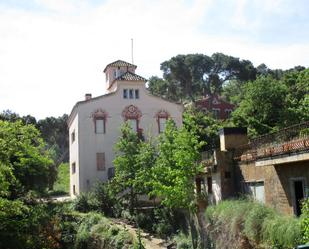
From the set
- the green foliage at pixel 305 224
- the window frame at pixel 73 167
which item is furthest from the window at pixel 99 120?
the green foliage at pixel 305 224

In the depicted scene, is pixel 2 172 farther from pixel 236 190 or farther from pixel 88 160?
pixel 88 160

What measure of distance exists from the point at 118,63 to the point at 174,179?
876 inches

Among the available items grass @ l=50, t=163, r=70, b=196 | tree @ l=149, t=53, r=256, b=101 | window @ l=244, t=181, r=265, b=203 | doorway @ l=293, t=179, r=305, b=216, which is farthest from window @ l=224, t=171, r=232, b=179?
tree @ l=149, t=53, r=256, b=101

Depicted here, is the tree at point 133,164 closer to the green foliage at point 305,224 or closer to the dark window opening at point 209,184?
the dark window opening at point 209,184

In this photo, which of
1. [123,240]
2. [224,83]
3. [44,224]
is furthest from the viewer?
[224,83]

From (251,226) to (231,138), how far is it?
25.8 feet

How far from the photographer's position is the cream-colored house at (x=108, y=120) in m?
40.8

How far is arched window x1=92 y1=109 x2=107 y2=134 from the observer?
41406 millimetres

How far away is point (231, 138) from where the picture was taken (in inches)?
1026

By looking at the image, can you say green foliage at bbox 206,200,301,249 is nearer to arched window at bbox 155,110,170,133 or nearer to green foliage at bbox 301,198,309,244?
green foliage at bbox 301,198,309,244

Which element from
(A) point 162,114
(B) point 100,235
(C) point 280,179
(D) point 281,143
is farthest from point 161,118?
(D) point 281,143

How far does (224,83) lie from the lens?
88.9 m

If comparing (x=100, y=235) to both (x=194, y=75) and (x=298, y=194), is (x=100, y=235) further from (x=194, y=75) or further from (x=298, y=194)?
(x=194, y=75)

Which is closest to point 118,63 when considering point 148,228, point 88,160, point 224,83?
point 88,160
